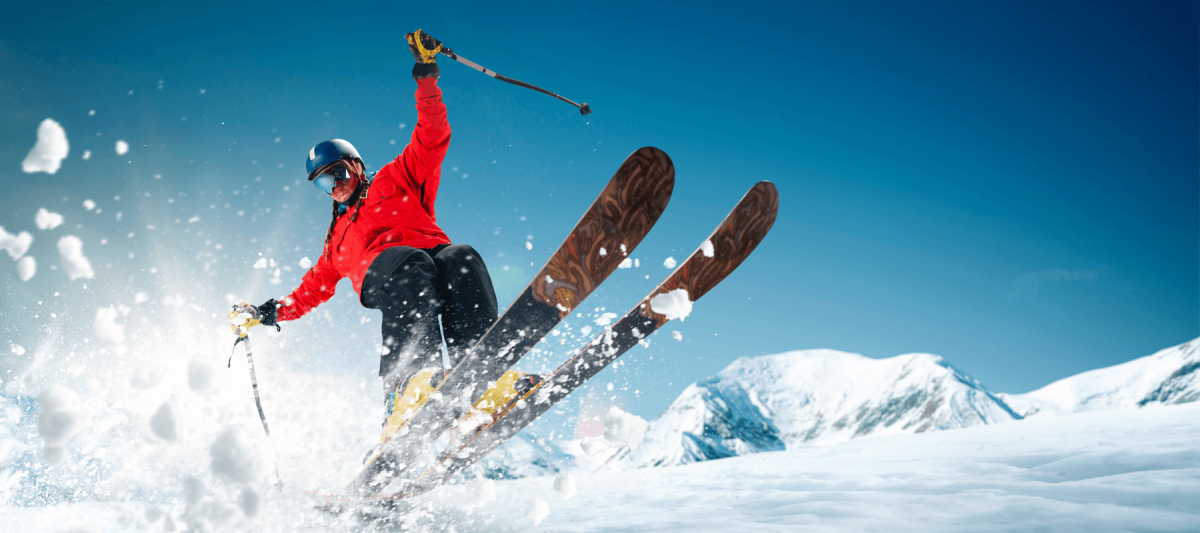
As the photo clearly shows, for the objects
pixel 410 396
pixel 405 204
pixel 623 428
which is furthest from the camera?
pixel 623 428

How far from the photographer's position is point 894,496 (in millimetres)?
2270

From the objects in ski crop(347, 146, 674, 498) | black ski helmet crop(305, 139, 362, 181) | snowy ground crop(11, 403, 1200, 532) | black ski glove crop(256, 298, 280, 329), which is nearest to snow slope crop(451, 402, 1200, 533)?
snowy ground crop(11, 403, 1200, 532)

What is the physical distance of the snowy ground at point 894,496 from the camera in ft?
5.80

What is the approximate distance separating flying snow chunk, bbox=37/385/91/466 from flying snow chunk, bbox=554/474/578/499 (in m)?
2.71

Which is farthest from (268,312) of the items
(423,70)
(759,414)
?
(759,414)

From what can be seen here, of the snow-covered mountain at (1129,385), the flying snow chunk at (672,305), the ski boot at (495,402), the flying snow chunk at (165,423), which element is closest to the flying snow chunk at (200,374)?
the flying snow chunk at (165,423)

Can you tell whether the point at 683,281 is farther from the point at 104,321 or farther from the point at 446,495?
the point at 104,321

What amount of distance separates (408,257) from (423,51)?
120cm

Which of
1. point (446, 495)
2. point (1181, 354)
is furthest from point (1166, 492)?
point (1181, 354)

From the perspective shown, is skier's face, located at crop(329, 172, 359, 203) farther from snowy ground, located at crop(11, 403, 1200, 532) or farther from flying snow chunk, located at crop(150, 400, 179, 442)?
snowy ground, located at crop(11, 403, 1200, 532)

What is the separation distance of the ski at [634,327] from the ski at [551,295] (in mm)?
232

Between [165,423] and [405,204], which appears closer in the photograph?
[165,423]

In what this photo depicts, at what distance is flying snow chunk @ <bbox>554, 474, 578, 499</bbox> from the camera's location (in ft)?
10.5

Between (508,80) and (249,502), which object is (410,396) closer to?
(249,502)
